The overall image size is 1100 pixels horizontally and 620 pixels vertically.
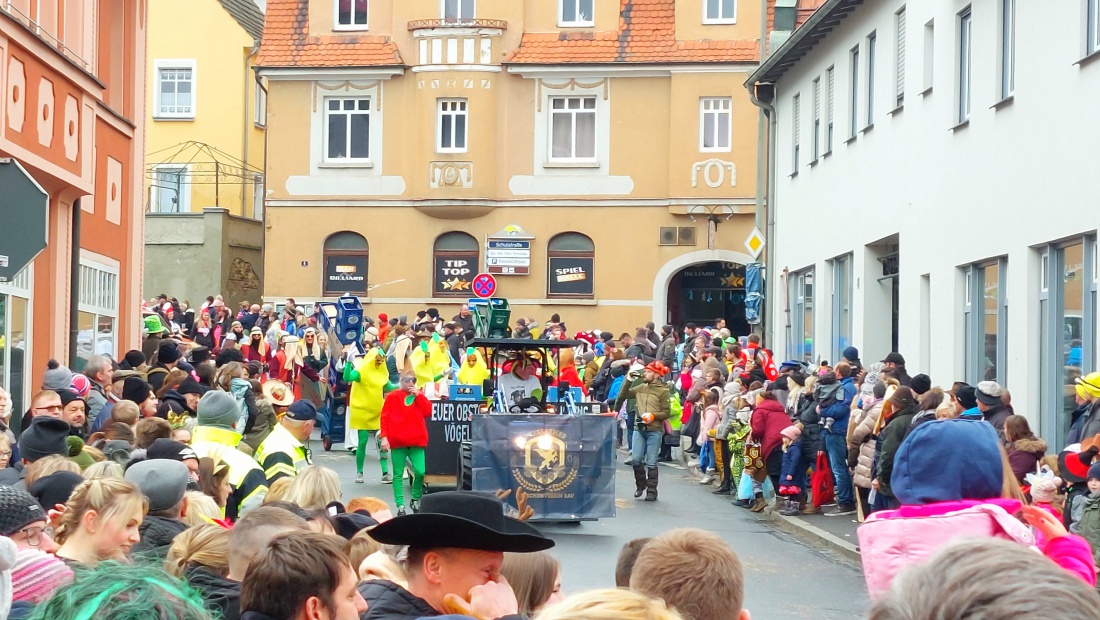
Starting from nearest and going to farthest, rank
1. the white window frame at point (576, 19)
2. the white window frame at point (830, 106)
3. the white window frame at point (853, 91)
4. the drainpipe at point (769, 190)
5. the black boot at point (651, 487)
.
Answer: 1. the black boot at point (651, 487)
2. the white window frame at point (853, 91)
3. the white window frame at point (830, 106)
4. the drainpipe at point (769, 190)
5. the white window frame at point (576, 19)

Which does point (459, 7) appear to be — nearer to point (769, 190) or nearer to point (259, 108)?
point (259, 108)

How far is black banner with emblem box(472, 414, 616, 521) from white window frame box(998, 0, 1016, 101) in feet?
22.0

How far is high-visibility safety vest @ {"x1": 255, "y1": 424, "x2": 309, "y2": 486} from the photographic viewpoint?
10000mm

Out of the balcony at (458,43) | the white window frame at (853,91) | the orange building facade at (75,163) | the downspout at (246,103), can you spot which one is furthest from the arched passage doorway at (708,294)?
the orange building facade at (75,163)

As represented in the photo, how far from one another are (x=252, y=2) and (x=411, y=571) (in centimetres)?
5406

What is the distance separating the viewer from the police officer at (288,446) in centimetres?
1005

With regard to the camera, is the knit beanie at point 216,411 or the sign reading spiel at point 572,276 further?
the sign reading spiel at point 572,276

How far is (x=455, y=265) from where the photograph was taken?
147 feet

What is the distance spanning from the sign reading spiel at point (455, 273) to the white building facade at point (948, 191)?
43.9ft

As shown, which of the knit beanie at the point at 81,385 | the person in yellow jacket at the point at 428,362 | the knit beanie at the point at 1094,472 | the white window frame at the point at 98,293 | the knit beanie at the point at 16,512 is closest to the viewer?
the knit beanie at the point at 16,512

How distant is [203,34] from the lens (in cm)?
5028

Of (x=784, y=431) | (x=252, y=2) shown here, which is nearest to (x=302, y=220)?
(x=252, y=2)

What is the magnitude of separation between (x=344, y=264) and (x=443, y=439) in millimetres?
26962

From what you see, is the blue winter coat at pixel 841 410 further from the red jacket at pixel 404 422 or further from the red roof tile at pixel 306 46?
the red roof tile at pixel 306 46
